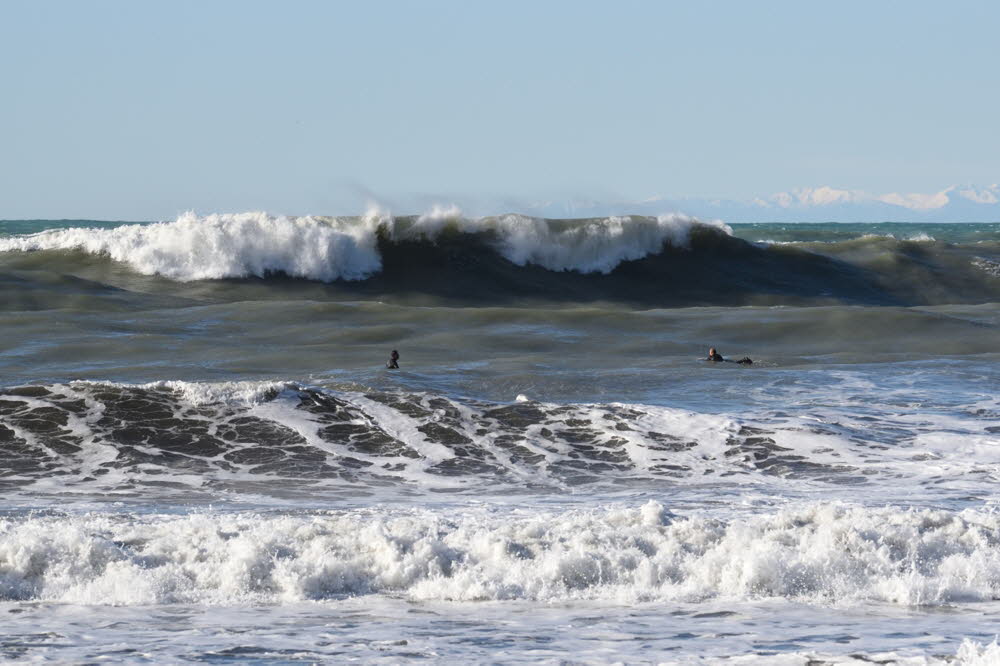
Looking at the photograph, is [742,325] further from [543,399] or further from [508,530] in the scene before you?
[508,530]

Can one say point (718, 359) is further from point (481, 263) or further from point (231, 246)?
point (231, 246)

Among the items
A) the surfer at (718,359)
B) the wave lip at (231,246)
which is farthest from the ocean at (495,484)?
the wave lip at (231,246)

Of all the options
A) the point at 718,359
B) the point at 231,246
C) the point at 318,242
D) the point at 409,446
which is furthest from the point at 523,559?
the point at 318,242

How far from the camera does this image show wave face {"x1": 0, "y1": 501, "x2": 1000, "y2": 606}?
883cm

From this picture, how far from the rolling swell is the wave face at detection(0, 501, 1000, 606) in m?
21.0

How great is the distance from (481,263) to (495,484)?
23839 mm

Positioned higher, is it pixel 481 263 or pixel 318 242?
pixel 318 242

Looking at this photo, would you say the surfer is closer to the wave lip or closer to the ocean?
the ocean

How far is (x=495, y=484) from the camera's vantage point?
41.2ft

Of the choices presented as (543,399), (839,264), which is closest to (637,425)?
(543,399)

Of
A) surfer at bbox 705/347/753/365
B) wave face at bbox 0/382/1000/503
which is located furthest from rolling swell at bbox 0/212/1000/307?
wave face at bbox 0/382/1000/503

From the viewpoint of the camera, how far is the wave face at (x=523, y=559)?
8828mm

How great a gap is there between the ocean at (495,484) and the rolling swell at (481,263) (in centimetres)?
493

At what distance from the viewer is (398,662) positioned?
7.31 m
